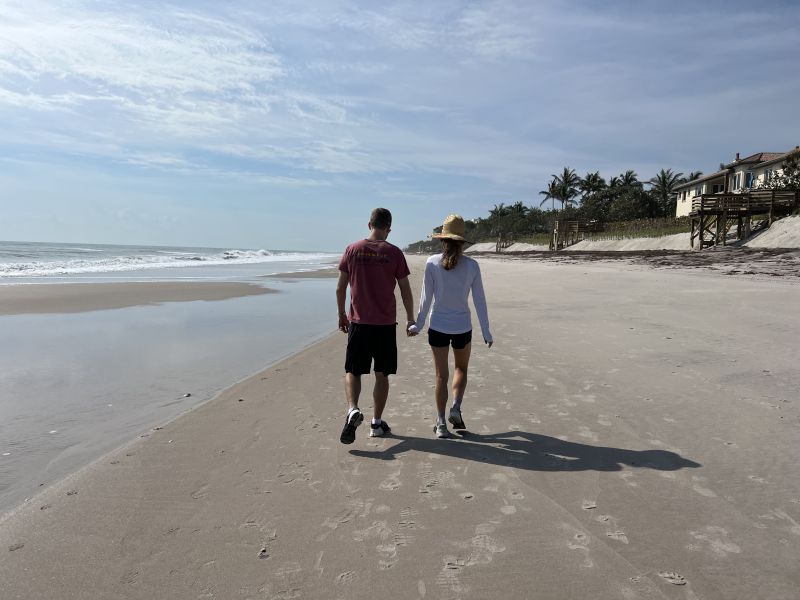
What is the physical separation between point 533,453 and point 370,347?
1.48 metres

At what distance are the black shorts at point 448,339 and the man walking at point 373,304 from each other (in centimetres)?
27

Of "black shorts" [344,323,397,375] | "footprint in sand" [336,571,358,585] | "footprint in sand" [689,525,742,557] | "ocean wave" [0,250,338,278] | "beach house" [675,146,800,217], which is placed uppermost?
"beach house" [675,146,800,217]

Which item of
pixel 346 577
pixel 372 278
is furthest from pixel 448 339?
pixel 346 577

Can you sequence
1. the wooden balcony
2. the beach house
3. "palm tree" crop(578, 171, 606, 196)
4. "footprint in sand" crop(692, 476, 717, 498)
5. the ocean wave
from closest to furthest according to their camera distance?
"footprint in sand" crop(692, 476, 717, 498) < the wooden balcony < the ocean wave < the beach house < "palm tree" crop(578, 171, 606, 196)

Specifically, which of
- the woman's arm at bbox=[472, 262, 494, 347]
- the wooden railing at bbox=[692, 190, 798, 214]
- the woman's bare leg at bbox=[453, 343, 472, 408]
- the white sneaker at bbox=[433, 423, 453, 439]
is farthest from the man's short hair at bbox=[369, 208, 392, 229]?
the wooden railing at bbox=[692, 190, 798, 214]

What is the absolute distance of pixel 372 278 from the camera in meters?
4.08

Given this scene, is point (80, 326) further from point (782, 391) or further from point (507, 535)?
point (782, 391)

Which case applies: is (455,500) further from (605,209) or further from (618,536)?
(605,209)

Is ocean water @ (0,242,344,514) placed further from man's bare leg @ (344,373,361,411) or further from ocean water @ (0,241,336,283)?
ocean water @ (0,241,336,283)

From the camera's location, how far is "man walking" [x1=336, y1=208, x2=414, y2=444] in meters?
4.08

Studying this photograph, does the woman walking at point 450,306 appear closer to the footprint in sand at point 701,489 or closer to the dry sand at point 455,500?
the dry sand at point 455,500

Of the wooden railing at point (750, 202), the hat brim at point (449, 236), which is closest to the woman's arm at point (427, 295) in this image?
the hat brim at point (449, 236)

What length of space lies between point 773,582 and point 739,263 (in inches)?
889

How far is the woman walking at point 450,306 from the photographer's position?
4.16 metres
